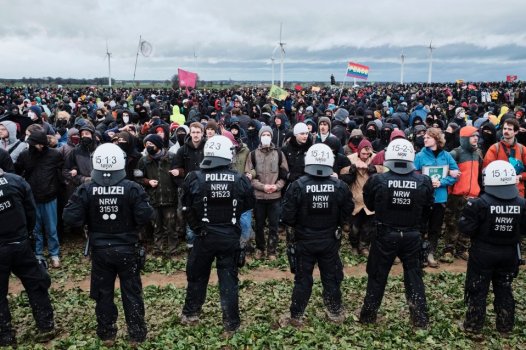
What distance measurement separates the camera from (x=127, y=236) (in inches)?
228

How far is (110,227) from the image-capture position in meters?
5.73

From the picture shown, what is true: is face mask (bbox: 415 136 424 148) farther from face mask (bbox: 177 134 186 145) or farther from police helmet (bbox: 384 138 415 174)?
face mask (bbox: 177 134 186 145)

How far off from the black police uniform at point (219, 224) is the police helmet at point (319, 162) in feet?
3.21

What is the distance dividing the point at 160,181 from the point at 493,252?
6.04 metres

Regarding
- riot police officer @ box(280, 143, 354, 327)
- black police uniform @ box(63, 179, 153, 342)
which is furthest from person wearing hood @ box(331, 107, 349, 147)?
black police uniform @ box(63, 179, 153, 342)

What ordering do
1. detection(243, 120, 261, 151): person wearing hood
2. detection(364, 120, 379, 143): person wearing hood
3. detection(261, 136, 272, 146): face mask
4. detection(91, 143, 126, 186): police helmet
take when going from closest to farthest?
1. detection(91, 143, 126, 186): police helmet
2. detection(261, 136, 272, 146): face mask
3. detection(364, 120, 379, 143): person wearing hood
4. detection(243, 120, 261, 151): person wearing hood

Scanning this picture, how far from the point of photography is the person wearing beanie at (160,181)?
8.80m

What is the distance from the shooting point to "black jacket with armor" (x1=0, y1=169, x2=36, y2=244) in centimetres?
575

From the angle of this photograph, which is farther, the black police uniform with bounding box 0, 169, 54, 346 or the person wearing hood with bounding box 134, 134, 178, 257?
the person wearing hood with bounding box 134, 134, 178, 257

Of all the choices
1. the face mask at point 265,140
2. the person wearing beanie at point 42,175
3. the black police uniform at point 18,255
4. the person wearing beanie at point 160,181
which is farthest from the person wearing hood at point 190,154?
the black police uniform at point 18,255

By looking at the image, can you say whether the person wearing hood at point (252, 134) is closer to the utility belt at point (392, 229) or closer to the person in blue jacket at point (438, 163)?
the person in blue jacket at point (438, 163)

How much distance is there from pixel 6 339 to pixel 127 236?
2155 millimetres

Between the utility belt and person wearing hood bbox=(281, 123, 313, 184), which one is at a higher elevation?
person wearing hood bbox=(281, 123, 313, 184)

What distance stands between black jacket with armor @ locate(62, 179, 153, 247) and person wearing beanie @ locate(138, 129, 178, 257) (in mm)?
2829
